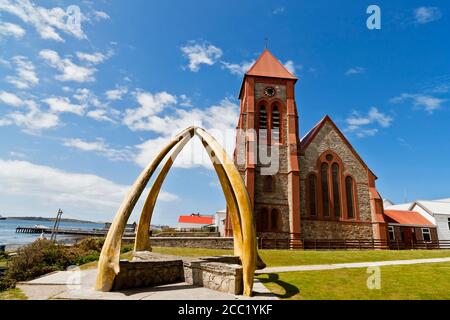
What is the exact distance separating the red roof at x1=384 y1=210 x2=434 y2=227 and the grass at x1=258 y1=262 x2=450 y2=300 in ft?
70.2

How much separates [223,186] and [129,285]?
5.24 meters

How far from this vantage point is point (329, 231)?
2539 cm

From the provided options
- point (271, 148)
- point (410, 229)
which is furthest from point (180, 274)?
point (410, 229)

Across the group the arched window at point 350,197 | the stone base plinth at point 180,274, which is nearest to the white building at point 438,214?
the arched window at point 350,197

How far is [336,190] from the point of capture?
26.9 meters

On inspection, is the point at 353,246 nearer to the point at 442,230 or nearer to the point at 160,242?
the point at 442,230

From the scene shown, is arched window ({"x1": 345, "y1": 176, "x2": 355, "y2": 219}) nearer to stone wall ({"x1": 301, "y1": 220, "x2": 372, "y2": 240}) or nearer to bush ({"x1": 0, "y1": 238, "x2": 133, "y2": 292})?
stone wall ({"x1": 301, "y1": 220, "x2": 372, "y2": 240})

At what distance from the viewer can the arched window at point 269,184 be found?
2558cm

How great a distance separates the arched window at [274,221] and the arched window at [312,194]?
3393mm

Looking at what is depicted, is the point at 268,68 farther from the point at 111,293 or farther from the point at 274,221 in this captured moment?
the point at 111,293

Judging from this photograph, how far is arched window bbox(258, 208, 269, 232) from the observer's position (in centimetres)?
2453

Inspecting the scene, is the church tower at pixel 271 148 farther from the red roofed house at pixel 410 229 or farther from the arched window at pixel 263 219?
the red roofed house at pixel 410 229

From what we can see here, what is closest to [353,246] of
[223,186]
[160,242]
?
[160,242]

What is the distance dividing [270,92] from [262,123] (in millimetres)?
3852
